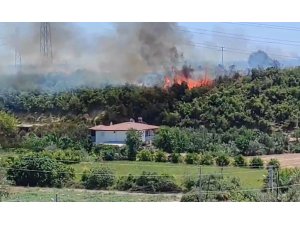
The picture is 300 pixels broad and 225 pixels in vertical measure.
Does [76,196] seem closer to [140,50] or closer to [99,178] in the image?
[99,178]

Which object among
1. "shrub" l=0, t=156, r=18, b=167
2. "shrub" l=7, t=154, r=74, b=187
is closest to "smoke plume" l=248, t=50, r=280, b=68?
"shrub" l=7, t=154, r=74, b=187

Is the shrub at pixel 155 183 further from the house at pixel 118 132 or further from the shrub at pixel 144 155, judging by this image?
the house at pixel 118 132

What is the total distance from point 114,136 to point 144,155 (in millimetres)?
293

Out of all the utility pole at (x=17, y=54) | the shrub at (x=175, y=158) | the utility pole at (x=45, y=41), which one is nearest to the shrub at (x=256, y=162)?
the shrub at (x=175, y=158)

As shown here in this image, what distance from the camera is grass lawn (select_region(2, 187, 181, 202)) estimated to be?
6.84 meters

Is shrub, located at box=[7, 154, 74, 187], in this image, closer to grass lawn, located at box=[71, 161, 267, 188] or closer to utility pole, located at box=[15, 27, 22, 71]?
grass lawn, located at box=[71, 161, 267, 188]

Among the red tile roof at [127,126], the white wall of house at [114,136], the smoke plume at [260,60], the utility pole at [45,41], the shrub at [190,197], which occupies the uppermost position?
the utility pole at [45,41]

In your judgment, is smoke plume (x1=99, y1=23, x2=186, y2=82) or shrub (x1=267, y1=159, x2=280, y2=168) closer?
smoke plume (x1=99, y1=23, x2=186, y2=82)

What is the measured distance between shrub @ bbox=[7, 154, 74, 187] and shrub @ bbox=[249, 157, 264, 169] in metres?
1.49

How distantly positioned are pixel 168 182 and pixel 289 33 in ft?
5.11

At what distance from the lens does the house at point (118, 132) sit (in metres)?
Result: 6.83

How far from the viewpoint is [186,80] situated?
6.82 meters

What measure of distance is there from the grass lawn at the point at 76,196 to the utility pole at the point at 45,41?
1.10m
